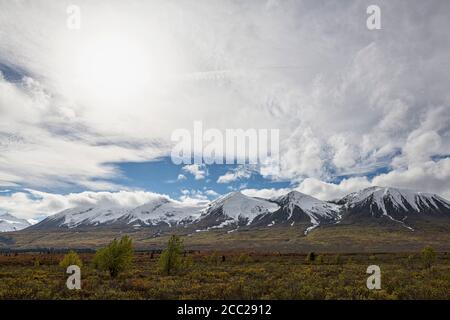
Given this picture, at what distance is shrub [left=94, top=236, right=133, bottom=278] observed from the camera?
115 ft

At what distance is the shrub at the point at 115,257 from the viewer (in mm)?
35188

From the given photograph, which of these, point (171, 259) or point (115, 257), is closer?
point (115, 257)

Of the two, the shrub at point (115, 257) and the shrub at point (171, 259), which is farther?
the shrub at point (171, 259)

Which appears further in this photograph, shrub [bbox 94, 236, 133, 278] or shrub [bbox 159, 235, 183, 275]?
shrub [bbox 159, 235, 183, 275]

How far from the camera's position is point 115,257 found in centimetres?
3544

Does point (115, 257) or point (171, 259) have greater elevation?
point (115, 257)
